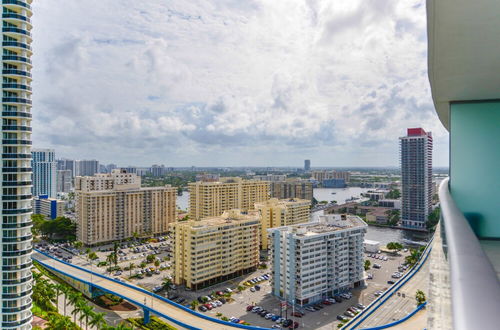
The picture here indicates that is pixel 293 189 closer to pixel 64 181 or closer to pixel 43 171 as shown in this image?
pixel 43 171

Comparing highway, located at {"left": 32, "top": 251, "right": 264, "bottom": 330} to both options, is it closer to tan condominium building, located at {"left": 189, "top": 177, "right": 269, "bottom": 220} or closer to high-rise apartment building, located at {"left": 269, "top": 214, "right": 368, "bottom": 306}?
high-rise apartment building, located at {"left": 269, "top": 214, "right": 368, "bottom": 306}

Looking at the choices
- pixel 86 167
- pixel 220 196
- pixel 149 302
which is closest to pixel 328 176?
pixel 86 167

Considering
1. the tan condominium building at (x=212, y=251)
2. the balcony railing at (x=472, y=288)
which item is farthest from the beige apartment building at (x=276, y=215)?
the balcony railing at (x=472, y=288)

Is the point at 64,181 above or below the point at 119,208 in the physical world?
above

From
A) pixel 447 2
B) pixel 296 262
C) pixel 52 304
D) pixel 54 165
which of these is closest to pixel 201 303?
pixel 296 262

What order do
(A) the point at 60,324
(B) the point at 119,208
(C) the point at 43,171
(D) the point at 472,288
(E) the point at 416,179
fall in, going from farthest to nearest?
(C) the point at 43,171 < (E) the point at 416,179 < (B) the point at 119,208 < (A) the point at 60,324 < (D) the point at 472,288

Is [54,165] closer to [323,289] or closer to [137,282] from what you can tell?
[137,282]
